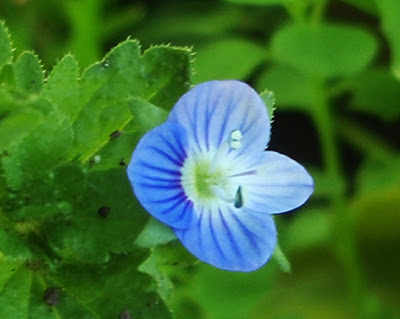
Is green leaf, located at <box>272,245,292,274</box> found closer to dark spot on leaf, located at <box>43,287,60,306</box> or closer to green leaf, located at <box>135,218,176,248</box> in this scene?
green leaf, located at <box>135,218,176,248</box>

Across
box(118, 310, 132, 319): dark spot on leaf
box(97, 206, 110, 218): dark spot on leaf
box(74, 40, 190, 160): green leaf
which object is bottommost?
A: box(118, 310, 132, 319): dark spot on leaf

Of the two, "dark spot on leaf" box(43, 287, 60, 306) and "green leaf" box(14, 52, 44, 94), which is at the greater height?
"green leaf" box(14, 52, 44, 94)

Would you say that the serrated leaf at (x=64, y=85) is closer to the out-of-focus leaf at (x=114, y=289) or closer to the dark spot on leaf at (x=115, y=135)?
the dark spot on leaf at (x=115, y=135)

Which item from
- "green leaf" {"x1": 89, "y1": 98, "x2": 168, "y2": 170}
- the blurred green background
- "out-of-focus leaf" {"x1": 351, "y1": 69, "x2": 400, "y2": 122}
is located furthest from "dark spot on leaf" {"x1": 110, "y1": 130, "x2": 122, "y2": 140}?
"out-of-focus leaf" {"x1": 351, "y1": 69, "x2": 400, "y2": 122}

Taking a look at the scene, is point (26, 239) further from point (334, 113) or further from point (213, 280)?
point (334, 113)

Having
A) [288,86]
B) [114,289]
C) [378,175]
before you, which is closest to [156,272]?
[114,289]

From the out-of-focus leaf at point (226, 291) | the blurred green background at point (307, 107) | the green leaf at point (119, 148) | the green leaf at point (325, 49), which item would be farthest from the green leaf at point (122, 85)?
the out-of-focus leaf at point (226, 291)

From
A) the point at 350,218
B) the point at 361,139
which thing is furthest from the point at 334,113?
the point at 350,218
